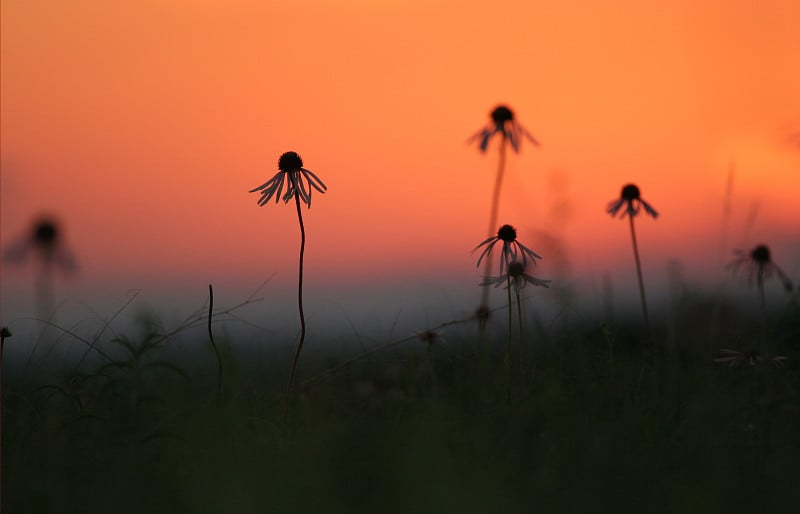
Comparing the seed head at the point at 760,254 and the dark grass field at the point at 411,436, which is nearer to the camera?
the dark grass field at the point at 411,436

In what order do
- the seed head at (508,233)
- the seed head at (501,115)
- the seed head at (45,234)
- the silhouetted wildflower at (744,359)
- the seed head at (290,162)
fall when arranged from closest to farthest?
the seed head at (290,162) < the seed head at (508,233) < the silhouetted wildflower at (744,359) < the seed head at (501,115) < the seed head at (45,234)

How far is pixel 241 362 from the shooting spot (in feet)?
14.0

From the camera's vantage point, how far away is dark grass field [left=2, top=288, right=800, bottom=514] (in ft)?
8.59

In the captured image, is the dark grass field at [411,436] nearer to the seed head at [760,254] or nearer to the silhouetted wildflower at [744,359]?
the silhouetted wildflower at [744,359]

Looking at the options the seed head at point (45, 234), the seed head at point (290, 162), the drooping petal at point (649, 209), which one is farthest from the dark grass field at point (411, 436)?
the seed head at point (45, 234)

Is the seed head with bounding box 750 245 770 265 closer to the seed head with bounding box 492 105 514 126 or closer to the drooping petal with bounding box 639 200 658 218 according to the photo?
the drooping petal with bounding box 639 200 658 218

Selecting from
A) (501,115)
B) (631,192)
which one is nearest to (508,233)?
(501,115)

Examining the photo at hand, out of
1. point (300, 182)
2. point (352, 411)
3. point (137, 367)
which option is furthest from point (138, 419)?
point (300, 182)

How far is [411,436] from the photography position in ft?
9.88

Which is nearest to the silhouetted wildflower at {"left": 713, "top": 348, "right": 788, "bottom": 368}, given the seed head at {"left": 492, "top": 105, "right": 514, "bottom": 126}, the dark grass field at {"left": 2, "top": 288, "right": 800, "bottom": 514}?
the dark grass field at {"left": 2, "top": 288, "right": 800, "bottom": 514}

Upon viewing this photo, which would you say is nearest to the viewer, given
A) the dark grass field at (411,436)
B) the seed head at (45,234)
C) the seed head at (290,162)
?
the dark grass field at (411,436)

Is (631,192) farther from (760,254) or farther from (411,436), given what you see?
(411,436)

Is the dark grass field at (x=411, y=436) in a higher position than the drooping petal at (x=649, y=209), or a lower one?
lower

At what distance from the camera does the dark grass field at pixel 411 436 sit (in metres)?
2.62
